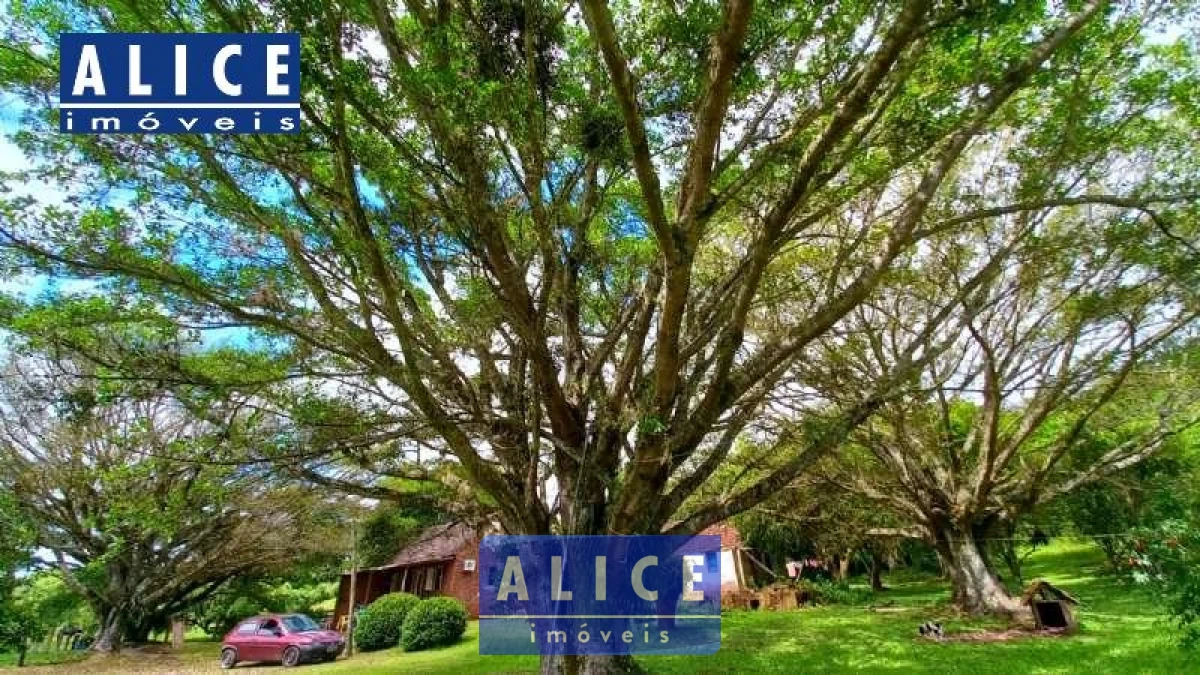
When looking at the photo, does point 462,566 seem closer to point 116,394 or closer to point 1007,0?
point 116,394

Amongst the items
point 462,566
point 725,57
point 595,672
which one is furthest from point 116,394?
point 462,566

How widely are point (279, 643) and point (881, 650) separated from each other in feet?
44.7

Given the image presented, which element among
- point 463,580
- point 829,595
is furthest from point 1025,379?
point 463,580

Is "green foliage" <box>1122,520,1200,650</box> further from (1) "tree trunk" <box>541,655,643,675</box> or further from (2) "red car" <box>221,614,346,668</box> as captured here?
(2) "red car" <box>221,614,346,668</box>

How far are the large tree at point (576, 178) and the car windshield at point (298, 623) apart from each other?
10.5 metres

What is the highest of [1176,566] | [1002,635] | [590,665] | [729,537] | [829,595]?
[1176,566]

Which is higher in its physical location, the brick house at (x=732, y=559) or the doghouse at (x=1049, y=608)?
the doghouse at (x=1049, y=608)

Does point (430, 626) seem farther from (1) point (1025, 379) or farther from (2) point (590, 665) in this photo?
(1) point (1025, 379)

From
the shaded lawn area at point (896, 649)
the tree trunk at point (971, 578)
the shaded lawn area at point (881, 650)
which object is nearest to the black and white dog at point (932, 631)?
the shaded lawn area at point (896, 649)

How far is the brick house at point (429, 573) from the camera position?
2397cm

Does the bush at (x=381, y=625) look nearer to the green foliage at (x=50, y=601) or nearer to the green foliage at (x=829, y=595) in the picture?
the green foliage at (x=50, y=601)

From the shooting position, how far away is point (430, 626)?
53.3ft

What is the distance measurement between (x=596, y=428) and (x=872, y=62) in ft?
17.7

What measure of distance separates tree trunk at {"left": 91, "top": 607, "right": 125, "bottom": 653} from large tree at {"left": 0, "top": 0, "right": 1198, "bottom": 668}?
17.3m
